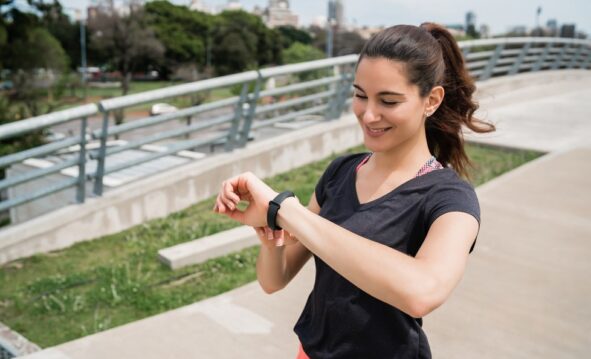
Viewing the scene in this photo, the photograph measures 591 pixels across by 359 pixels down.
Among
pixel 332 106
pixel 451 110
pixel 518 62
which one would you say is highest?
pixel 451 110

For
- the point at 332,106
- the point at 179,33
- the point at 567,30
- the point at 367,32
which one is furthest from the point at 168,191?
the point at 367,32

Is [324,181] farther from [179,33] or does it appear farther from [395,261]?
[179,33]

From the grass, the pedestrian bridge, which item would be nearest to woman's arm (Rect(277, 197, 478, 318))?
the grass

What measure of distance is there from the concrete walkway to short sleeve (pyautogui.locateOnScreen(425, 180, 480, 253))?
1863 mm

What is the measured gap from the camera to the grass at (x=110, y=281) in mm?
3627

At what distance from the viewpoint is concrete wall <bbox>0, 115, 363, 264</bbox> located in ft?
15.8

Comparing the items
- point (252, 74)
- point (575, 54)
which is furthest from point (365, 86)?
point (575, 54)

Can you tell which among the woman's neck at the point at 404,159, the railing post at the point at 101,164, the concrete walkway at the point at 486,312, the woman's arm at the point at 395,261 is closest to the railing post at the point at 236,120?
the railing post at the point at 101,164

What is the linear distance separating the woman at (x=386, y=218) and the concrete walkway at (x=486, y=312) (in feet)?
5.46

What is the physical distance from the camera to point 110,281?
411 centimetres

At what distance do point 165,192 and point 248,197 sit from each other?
4.37 metres

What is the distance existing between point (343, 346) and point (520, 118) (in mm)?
9423

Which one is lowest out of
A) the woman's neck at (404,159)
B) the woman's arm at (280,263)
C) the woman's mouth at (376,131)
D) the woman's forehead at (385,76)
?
the woman's arm at (280,263)

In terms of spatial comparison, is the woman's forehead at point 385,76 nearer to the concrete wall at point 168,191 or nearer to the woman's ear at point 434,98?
the woman's ear at point 434,98
